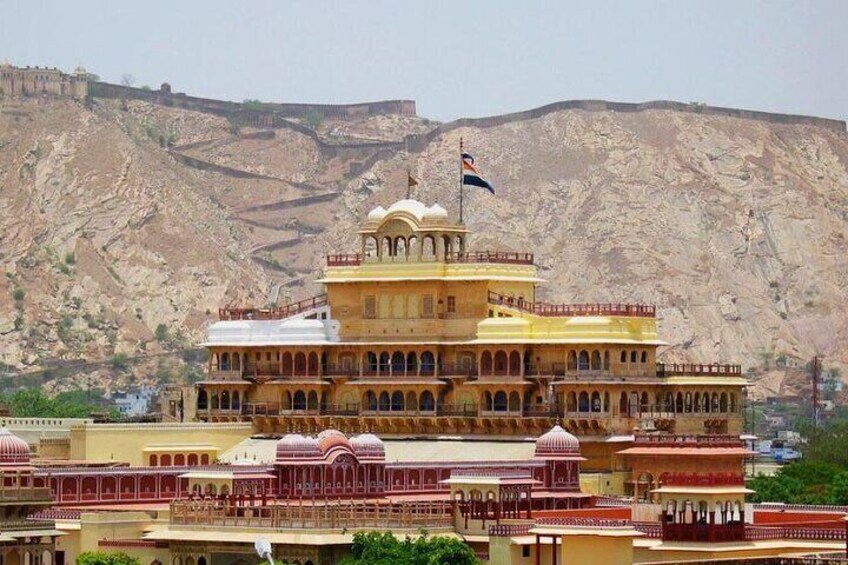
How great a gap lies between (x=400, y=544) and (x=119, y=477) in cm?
1778

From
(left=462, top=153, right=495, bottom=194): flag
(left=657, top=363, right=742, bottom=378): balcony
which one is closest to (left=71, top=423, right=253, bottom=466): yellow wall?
(left=462, top=153, right=495, bottom=194): flag

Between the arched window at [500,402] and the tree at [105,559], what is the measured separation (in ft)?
79.8

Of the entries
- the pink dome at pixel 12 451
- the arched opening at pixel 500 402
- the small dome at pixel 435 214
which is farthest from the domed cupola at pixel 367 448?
the small dome at pixel 435 214

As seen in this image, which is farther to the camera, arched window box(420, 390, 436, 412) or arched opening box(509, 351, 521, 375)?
arched window box(420, 390, 436, 412)

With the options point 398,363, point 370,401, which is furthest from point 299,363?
point 398,363

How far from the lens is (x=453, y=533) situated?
94.7 meters

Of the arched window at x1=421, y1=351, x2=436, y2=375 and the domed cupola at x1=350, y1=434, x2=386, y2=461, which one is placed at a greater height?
the arched window at x1=421, y1=351, x2=436, y2=375

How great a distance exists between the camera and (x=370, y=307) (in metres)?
121

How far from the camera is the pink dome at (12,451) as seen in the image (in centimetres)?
9062

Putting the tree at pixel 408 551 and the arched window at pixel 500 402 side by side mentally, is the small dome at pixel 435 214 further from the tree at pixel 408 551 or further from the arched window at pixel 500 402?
the tree at pixel 408 551

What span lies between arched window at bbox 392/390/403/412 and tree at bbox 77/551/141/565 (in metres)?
Answer: 25.2

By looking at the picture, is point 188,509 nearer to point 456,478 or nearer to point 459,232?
point 456,478

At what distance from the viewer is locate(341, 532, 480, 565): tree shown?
89.8 m

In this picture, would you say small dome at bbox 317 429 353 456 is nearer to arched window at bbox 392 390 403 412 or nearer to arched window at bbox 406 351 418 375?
arched window at bbox 392 390 403 412
